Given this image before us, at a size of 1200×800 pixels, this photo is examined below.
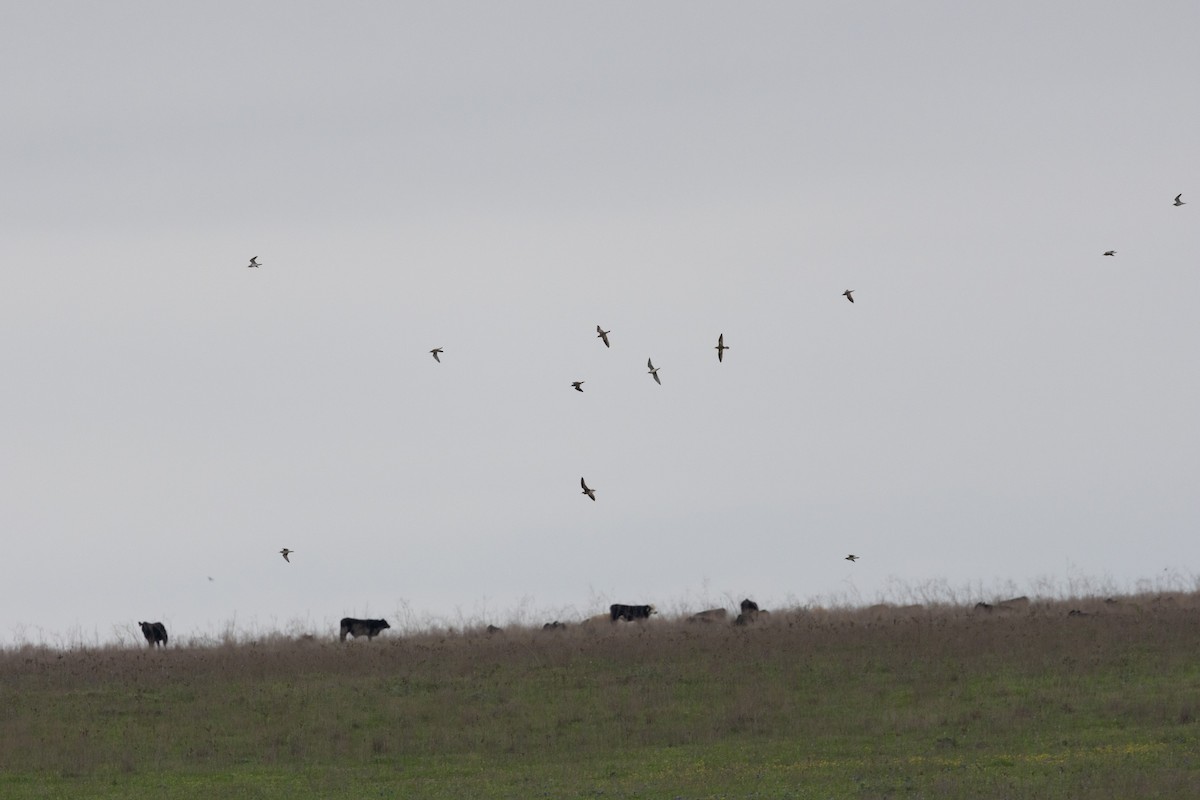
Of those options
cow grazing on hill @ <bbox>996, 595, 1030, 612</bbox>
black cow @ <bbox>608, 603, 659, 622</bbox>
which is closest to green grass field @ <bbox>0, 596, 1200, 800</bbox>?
cow grazing on hill @ <bbox>996, 595, 1030, 612</bbox>

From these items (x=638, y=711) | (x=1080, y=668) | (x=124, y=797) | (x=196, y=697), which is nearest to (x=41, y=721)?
(x=196, y=697)

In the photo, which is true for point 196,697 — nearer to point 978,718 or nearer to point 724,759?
point 724,759

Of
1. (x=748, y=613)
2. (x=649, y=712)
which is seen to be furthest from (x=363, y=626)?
(x=649, y=712)

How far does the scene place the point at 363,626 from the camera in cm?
4922

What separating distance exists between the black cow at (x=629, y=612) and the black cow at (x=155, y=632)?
13012 millimetres

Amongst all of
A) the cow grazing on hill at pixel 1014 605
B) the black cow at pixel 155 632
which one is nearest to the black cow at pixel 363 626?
the black cow at pixel 155 632

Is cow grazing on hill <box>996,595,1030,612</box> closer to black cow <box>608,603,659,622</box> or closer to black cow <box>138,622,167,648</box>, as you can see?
black cow <box>608,603,659,622</box>

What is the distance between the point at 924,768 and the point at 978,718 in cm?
478

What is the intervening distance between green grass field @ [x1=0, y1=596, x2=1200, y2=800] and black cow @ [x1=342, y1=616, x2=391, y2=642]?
703cm

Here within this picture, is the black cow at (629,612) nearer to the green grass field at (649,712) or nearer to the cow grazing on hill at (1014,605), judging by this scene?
the green grass field at (649,712)

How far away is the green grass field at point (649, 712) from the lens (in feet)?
83.9

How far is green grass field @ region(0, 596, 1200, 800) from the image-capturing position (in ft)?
83.9

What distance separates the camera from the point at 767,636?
38.6 meters

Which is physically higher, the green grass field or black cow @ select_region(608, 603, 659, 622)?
black cow @ select_region(608, 603, 659, 622)
